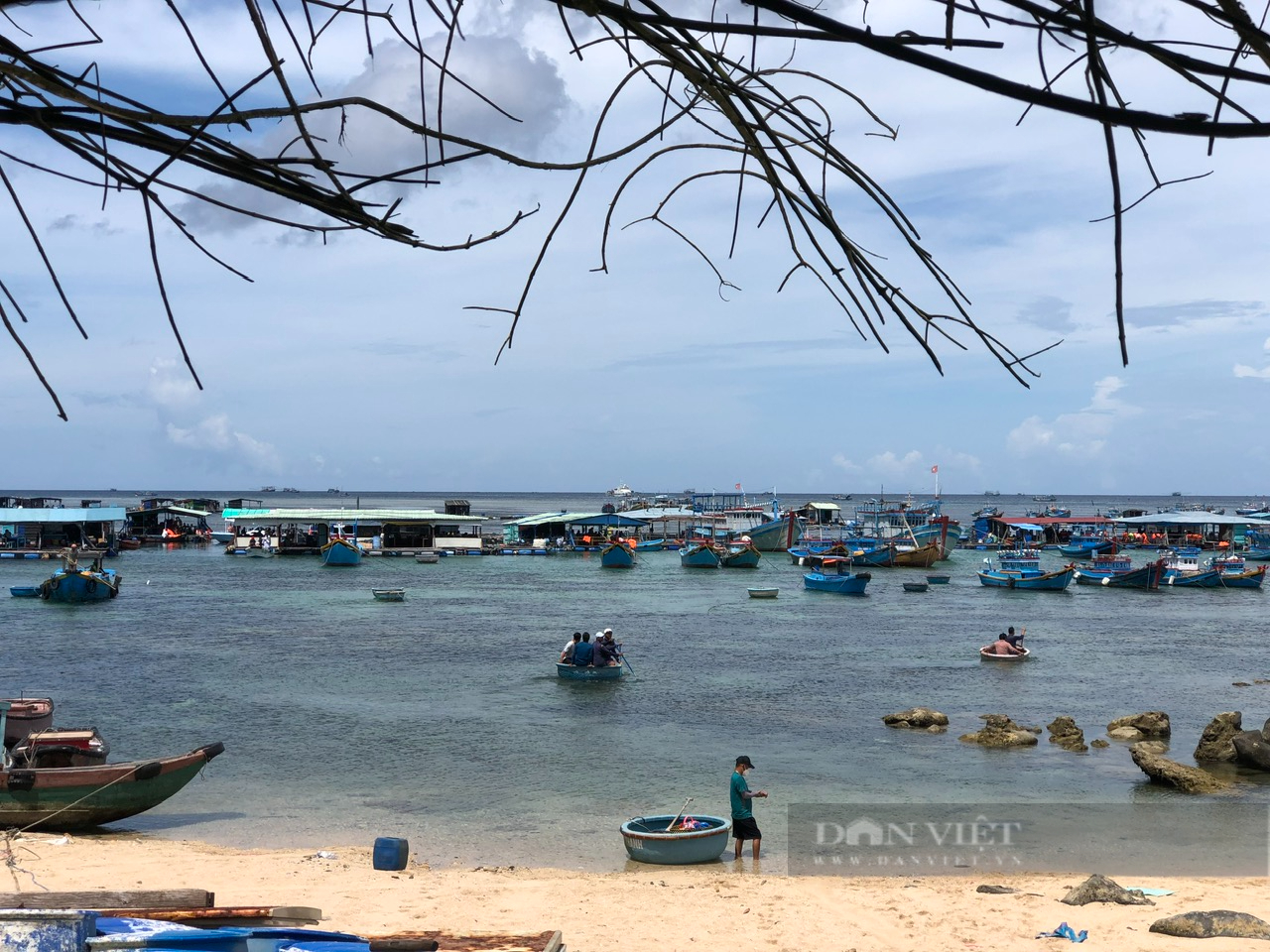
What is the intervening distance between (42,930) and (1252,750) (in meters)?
17.4

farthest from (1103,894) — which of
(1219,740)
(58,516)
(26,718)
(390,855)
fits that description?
(58,516)

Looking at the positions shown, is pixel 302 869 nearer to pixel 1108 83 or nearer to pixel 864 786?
pixel 864 786

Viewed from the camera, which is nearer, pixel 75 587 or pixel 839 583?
pixel 75 587

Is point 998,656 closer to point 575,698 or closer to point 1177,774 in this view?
point 575,698

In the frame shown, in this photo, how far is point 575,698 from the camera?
23.3 meters

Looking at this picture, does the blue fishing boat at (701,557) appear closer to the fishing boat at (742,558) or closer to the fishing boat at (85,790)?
the fishing boat at (742,558)

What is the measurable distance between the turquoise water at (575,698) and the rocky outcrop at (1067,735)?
416 mm

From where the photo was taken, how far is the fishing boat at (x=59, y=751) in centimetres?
1334

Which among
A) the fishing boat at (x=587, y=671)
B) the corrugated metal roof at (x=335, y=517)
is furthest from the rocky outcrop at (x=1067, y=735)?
the corrugated metal roof at (x=335, y=517)

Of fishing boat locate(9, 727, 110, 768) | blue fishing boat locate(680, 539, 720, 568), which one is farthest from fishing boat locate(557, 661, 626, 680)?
blue fishing boat locate(680, 539, 720, 568)

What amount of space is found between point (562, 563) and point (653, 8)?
64.8 metres

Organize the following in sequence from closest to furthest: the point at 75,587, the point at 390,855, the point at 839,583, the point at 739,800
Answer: the point at 390,855 < the point at 739,800 < the point at 75,587 < the point at 839,583

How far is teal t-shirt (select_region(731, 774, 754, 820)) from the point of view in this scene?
1216 cm

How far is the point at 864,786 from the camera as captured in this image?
1598cm
